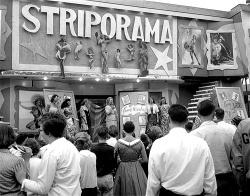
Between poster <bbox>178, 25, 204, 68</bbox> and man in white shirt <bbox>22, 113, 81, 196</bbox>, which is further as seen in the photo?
poster <bbox>178, 25, 204, 68</bbox>

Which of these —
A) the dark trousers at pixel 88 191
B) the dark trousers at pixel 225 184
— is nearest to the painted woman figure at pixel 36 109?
the dark trousers at pixel 88 191

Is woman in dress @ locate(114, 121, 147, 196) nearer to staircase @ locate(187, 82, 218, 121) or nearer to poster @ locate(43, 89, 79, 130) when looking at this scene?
poster @ locate(43, 89, 79, 130)

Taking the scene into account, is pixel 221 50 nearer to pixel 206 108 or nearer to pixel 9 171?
pixel 206 108

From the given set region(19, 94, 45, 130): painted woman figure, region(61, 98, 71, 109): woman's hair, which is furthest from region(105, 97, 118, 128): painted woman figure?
region(19, 94, 45, 130): painted woman figure

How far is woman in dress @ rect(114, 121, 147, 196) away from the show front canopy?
920 centimetres

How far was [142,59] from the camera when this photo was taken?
16.2 metres

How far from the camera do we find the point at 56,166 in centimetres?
345

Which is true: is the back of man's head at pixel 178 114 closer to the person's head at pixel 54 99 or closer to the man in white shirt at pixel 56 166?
the man in white shirt at pixel 56 166

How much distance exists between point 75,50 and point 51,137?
11595 mm

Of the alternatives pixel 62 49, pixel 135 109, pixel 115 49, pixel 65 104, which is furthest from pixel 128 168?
pixel 115 49

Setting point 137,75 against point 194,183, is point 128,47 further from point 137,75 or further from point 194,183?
point 194,183

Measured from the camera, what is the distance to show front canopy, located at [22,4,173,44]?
1425 cm

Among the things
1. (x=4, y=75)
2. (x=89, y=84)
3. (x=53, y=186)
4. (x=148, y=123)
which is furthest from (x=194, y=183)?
(x=89, y=84)

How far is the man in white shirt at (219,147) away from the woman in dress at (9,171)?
7.83ft
